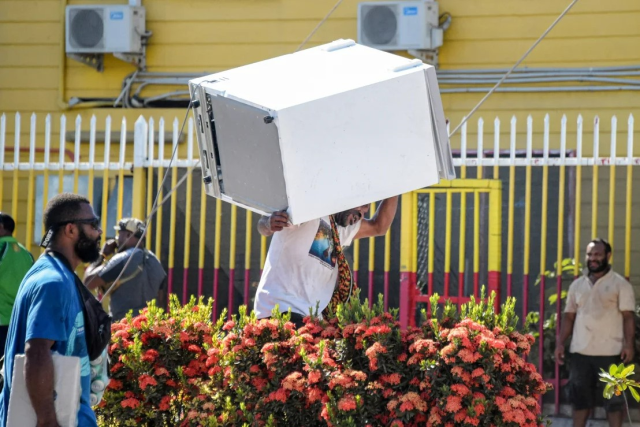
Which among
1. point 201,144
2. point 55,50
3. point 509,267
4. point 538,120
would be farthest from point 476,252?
Answer: point 55,50

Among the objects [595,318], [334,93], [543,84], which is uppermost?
[543,84]

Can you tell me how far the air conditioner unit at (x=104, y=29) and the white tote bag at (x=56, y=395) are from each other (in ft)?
23.9

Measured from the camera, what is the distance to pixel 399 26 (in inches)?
412

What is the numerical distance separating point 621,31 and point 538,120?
1.14m

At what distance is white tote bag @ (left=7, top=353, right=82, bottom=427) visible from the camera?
4.04 meters

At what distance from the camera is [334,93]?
15.8ft

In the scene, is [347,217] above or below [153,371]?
above

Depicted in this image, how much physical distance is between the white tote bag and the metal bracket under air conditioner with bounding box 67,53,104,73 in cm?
758

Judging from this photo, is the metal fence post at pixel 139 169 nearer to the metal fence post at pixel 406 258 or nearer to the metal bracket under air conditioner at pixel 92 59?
the metal fence post at pixel 406 258

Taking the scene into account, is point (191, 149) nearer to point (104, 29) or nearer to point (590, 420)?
point (104, 29)

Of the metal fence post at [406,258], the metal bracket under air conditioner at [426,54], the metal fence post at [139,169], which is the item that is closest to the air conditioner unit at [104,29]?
the metal fence post at [139,169]

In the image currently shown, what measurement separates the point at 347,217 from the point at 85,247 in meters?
1.67

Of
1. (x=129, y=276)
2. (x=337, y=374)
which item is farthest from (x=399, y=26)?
(x=337, y=374)

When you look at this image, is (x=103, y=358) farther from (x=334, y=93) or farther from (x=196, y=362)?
(x=334, y=93)
